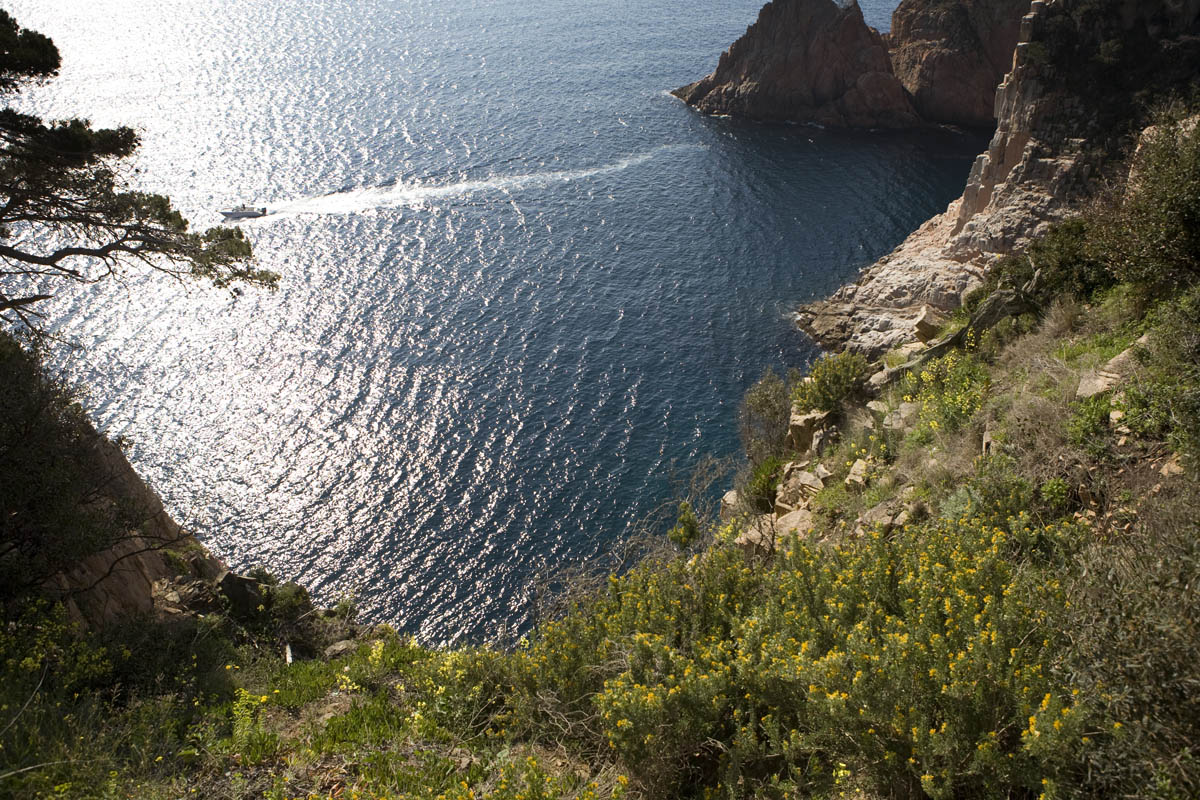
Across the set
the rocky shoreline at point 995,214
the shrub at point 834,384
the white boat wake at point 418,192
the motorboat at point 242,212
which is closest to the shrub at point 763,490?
the shrub at point 834,384

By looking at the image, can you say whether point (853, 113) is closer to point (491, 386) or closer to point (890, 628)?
point (491, 386)

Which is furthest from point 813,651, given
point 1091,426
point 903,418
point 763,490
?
point 763,490

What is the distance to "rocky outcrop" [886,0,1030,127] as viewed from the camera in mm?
86750

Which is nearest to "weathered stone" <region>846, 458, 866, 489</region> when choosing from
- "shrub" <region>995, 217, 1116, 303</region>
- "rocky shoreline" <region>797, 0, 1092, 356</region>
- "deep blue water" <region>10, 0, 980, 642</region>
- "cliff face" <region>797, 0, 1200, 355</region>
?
"shrub" <region>995, 217, 1116, 303</region>

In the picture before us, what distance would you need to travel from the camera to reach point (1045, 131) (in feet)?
173

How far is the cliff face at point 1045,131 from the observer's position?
5119cm

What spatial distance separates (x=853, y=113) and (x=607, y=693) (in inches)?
3657

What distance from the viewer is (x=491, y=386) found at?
165 feet

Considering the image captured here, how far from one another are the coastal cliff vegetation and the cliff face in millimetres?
34124

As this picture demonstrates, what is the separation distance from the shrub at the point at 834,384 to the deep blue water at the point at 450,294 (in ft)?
51.0

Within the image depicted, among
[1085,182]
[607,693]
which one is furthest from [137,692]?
[1085,182]

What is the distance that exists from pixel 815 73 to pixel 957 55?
597 inches

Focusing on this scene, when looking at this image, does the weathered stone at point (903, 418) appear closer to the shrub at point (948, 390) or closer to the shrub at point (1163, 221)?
the shrub at point (948, 390)

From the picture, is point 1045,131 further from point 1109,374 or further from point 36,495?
point 36,495
